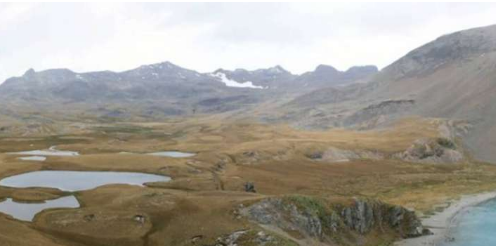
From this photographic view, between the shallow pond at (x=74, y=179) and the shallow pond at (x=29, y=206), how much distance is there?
9.30 meters

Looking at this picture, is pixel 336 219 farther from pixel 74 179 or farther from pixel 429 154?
pixel 429 154

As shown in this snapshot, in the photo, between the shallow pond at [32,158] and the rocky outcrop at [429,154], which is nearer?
the shallow pond at [32,158]

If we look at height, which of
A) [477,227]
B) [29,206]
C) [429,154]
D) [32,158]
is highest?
[32,158]

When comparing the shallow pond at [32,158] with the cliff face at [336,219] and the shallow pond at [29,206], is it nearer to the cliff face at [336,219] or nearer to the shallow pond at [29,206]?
the shallow pond at [29,206]

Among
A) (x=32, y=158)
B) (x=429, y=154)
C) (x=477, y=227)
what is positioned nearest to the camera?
(x=477, y=227)

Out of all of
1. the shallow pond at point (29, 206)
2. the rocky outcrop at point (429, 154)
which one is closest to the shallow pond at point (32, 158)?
the shallow pond at point (29, 206)

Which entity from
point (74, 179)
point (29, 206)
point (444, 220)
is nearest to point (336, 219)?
point (444, 220)

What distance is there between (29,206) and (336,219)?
46929 mm

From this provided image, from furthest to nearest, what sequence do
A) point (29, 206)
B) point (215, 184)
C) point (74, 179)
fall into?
point (215, 184) < point (74, 179) < point (29, 206)

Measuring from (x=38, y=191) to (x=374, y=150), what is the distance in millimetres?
137914

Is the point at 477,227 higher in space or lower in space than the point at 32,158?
lower

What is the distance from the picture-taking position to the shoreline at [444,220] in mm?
86312

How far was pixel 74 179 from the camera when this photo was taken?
4035 inches

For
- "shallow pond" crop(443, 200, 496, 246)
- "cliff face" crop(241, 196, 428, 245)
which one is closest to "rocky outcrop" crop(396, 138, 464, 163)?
"shallow pond" crop(443, 200, 496, 246)
